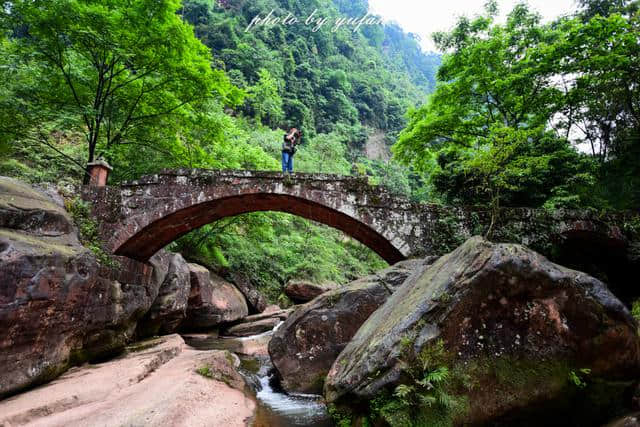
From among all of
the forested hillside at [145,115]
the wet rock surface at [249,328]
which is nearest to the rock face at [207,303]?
the wet rock surface at [249,328]

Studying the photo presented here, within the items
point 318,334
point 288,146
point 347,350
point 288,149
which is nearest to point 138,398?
point 318,334

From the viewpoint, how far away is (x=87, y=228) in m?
7.11

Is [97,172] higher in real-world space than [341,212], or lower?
higher

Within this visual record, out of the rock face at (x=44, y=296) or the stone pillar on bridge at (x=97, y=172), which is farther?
the stone pillar on bridge at (x=97, y=172)

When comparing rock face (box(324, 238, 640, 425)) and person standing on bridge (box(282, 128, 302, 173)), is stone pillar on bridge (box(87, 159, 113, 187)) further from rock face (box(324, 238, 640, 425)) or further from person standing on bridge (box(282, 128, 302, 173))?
rock face (box(324, 238, 640, 425))

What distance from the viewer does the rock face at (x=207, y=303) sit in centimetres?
1040

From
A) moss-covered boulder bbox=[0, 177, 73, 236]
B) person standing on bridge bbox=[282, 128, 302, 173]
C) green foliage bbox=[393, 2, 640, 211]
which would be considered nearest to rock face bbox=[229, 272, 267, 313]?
person standing on bridge bbox=[282, 128, 302, 173]

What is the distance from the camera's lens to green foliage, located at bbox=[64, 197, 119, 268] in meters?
6.92

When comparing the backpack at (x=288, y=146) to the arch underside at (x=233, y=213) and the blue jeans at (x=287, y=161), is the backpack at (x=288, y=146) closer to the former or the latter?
the blue jeans at (x=287, y=161)

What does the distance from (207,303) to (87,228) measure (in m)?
4.56

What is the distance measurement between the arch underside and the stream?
3.80m

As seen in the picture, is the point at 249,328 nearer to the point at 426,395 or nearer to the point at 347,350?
the point at 347,350

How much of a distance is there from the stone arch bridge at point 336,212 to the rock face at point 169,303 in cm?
163

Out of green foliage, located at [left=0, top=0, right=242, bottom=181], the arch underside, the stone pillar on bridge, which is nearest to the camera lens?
green foliage, located at [left=0, top=0, right=242, bottom=181]
